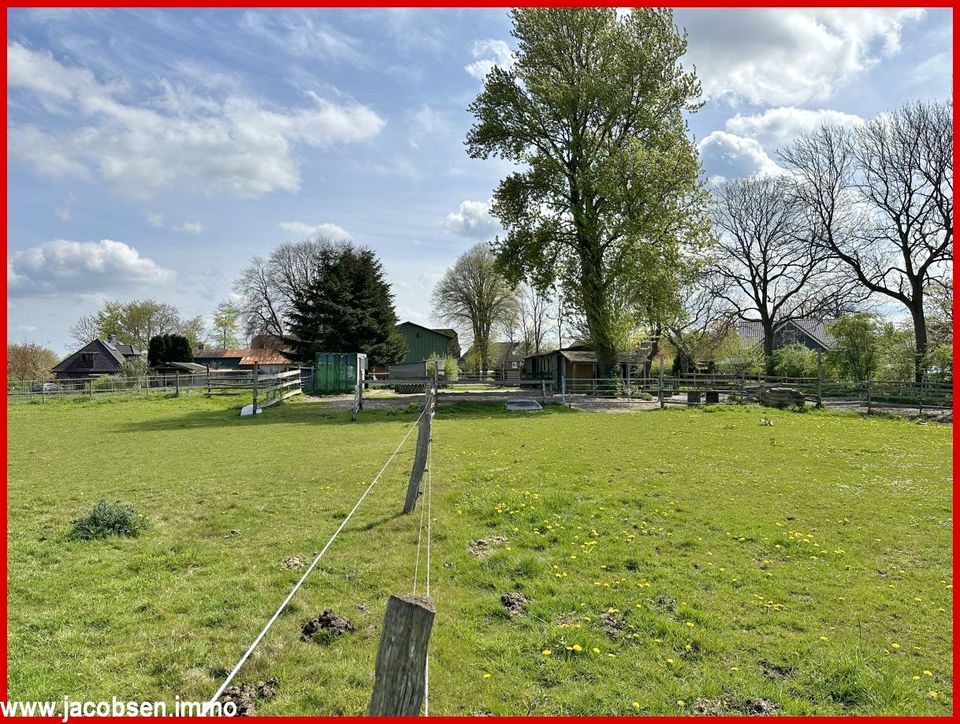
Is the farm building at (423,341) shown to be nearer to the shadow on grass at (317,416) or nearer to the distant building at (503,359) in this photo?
the distant building at (503,359)

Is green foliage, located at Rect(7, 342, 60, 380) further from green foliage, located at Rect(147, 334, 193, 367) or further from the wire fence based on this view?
the wire fence

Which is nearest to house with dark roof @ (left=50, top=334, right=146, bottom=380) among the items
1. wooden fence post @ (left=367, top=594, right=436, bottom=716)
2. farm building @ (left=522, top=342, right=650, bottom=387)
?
farm building @ (left=522, top=342, right=650, bottom=387)

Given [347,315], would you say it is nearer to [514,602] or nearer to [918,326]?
[918,326]

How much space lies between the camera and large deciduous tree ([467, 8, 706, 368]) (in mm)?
27984

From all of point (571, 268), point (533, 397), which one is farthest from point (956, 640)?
point (571, 268)

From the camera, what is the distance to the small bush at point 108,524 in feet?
22.6

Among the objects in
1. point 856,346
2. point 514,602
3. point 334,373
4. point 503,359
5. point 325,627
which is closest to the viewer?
point 325,627

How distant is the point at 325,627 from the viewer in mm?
4535

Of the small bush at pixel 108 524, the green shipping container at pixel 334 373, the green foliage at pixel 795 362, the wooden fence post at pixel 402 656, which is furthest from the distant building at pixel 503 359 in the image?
the wooden fence post at pixel 402 656

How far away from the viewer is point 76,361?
57.5 m

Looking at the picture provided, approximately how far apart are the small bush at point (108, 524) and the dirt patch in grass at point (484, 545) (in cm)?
427

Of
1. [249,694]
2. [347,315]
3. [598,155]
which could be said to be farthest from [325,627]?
[347,315]

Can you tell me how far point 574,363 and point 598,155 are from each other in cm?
1633

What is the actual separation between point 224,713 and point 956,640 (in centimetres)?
544
